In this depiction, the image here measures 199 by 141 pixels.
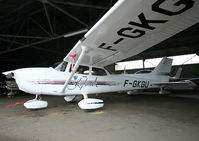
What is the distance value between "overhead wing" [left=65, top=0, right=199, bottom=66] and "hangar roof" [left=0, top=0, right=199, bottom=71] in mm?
445

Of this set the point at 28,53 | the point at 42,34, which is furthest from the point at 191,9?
the point at 28,53

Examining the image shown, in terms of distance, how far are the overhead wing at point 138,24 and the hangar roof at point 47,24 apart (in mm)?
445

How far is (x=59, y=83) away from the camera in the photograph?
4.57m

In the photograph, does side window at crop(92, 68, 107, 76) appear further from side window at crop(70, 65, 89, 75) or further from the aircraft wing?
the aircraft wing

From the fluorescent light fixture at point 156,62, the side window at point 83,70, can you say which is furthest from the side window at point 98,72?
the fluorescent light fixture at point 156,62

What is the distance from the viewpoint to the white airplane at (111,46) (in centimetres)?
238

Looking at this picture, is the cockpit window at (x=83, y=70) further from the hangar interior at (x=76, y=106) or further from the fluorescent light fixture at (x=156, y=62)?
the fluorescent light fixture at (x=156, y=62)

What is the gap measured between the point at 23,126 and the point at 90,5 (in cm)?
618

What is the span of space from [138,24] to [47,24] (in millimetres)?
8188

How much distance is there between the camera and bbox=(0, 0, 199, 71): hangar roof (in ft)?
22.4

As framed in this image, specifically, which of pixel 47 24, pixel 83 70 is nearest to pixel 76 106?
pixel 83 70

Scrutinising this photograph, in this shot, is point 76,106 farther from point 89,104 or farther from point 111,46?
point 111,46

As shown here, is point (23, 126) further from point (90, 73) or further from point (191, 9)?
point (191, 9)

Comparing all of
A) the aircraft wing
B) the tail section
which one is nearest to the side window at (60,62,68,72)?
the aircraft wing
